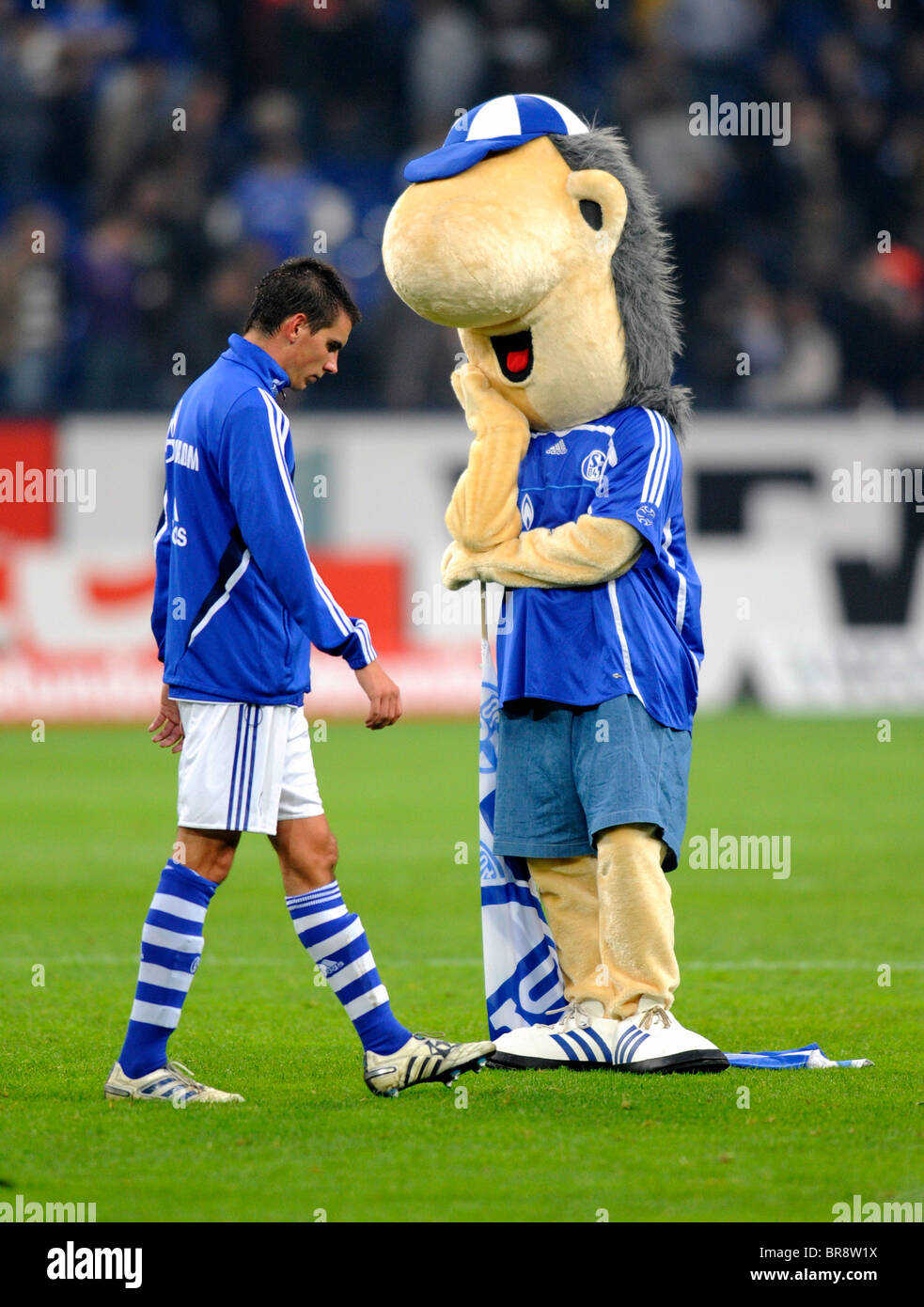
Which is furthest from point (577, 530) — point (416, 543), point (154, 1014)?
point (416, 543)

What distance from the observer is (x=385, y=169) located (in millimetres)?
17844

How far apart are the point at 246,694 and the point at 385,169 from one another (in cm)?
1421

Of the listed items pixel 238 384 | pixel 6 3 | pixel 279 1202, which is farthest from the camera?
pixel 6 3

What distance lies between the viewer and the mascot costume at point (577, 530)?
479cm

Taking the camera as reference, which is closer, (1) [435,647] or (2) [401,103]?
(1) [435,647]

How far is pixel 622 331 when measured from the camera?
497 cm

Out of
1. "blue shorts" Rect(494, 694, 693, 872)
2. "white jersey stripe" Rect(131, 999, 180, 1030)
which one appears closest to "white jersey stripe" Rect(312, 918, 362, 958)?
"white jersey stripe" Rect(131, 999, 180, 1030)

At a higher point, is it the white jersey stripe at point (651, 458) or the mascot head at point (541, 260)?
the mascot head at point (541, 260)

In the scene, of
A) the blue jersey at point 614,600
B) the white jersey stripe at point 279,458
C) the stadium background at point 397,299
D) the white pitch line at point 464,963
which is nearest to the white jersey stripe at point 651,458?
the blue jersey at point 614,600

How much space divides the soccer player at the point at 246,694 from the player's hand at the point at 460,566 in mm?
588

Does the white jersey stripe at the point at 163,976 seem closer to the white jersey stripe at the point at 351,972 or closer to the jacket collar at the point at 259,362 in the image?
the white jersey stripe at the point at 351,972
